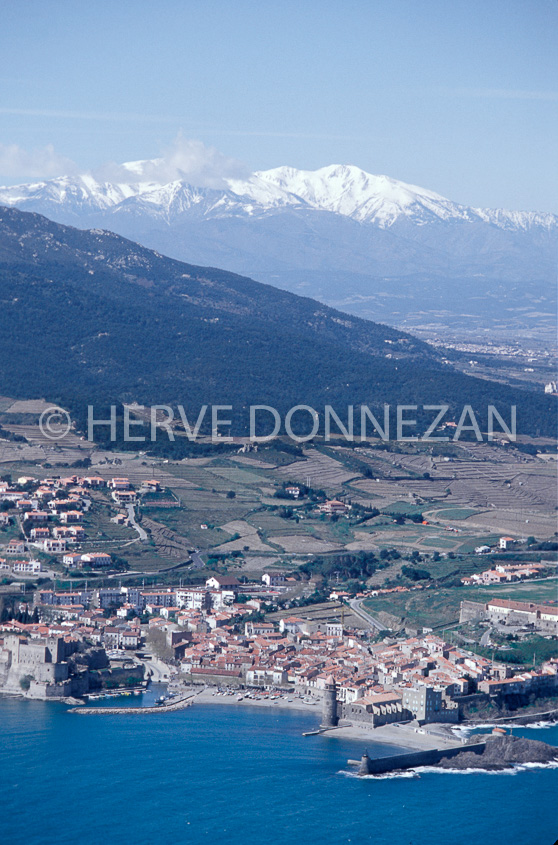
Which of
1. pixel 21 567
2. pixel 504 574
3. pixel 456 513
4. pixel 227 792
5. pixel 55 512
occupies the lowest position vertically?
pixel 227 792

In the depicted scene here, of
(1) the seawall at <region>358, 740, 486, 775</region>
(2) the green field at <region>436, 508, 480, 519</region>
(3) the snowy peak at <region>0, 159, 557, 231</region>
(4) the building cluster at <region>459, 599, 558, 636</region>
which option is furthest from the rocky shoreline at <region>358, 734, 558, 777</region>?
(3) the snowy peak at <region>0, 159, 557, 231</region>

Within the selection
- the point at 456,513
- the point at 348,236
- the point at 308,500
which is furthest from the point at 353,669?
the point at 348,236

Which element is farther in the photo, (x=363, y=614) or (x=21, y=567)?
(x=21, y=567)

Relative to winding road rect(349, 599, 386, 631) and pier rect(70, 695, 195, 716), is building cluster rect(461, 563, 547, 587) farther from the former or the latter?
pier rect(70, 695, 195, 716)

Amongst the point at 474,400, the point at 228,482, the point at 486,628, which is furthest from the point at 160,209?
the point at 486,628

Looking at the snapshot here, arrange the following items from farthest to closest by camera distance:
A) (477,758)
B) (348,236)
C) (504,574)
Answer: (348,236) < (504,574) < (477,758)

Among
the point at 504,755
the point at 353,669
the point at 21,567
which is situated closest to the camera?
the point at 504,755

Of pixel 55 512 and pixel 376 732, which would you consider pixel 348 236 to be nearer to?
pixel 55 512

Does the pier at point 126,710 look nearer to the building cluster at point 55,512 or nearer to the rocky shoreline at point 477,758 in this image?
the rocky shoreline at point 477,758
